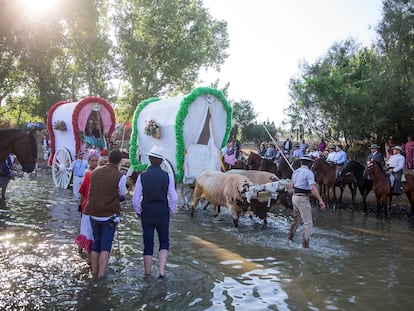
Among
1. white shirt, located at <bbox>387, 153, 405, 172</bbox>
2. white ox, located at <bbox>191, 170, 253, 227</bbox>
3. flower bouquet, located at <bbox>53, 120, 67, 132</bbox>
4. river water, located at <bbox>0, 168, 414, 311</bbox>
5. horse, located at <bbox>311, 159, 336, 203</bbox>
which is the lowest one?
river water, located at <bbox>0, 168, 414, 311</bbox>

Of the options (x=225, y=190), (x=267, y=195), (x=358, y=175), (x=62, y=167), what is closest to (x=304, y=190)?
(x=267, y=195)

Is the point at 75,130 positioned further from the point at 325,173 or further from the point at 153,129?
the point at 325,173

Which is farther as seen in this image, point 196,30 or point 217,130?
point 196,30

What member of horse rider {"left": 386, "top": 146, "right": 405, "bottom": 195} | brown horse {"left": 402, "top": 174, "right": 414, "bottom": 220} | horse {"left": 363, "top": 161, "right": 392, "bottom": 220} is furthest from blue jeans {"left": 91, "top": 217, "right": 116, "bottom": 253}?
brown horse {"left": 402, "top": 174, "right": 414, "bottom": 220}

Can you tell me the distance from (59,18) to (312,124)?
14.6 metres

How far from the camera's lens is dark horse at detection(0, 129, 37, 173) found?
7.26m

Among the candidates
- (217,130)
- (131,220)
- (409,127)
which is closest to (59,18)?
(217,130)

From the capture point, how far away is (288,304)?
554 centimetres

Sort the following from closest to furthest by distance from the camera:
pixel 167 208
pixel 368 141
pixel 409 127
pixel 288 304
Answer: pixel 288 304, pixel 167 208, pixel 409 127, pixel 368 141

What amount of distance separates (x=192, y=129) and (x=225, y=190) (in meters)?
2.44

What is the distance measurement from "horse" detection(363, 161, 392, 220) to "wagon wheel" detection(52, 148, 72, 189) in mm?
9959

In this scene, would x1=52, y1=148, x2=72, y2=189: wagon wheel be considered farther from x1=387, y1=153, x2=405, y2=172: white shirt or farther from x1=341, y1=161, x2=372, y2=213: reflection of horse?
x1=387, y1=153, x2=405, y2=172: white shirt

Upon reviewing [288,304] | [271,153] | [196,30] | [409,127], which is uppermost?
[196,30]

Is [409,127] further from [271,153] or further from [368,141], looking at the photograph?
[271,153]
